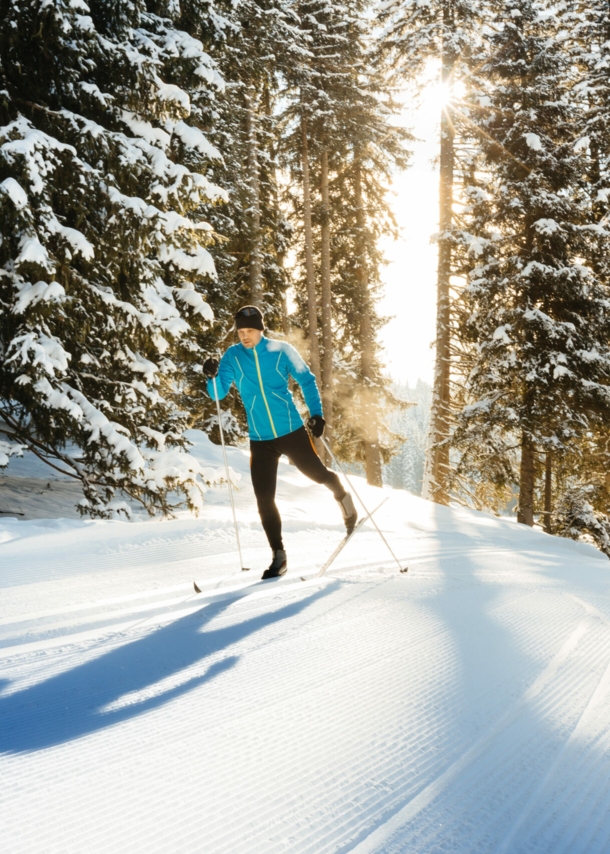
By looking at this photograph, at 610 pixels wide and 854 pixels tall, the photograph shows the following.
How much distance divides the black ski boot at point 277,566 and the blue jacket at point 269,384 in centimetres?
87

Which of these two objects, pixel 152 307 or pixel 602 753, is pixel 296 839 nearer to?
pixel 602 753

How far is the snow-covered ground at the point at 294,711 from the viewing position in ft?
4.40

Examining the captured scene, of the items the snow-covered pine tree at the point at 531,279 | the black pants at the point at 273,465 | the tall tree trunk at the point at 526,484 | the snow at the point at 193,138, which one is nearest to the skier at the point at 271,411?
the black pants at the point at 273,465

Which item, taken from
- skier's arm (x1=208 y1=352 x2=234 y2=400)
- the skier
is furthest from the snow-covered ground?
skier's arm (x1=208 y1=352 x2=234 y2=400)

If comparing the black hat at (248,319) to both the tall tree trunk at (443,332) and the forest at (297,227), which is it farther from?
the tall tree trunk at (443,332)

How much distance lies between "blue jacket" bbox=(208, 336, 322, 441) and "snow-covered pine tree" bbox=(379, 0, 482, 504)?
35.4ft

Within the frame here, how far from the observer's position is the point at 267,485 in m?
4.13

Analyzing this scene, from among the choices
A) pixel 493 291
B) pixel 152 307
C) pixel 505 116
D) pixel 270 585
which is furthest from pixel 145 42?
pixel 505 116

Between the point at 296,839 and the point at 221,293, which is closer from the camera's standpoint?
the point at 296,839

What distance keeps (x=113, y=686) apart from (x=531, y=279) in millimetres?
13236

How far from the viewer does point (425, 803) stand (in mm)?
1432

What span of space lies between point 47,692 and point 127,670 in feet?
1.05

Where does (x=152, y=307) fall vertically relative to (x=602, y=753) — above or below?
above

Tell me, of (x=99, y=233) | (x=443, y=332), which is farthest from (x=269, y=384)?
(x=443, y=332)
